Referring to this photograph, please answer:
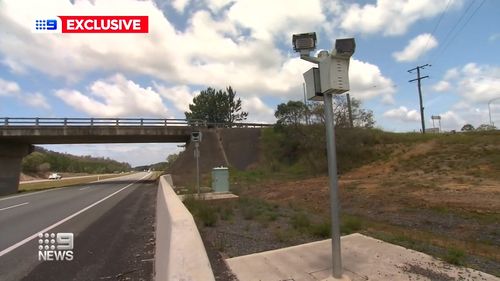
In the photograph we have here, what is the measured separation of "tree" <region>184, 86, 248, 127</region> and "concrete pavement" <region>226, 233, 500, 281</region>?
77452 mm

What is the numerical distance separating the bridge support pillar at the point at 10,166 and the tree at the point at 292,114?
29.2 meters

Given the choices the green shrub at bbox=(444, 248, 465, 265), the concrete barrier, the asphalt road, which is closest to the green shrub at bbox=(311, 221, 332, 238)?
the green shrub at bbox=(444, 248, 465, 265)

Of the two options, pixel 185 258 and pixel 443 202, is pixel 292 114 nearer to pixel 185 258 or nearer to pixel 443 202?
pixel 443 202

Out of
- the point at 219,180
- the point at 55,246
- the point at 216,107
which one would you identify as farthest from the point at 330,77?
the point at 216,107

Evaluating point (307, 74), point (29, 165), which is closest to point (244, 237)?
point (307, 74)

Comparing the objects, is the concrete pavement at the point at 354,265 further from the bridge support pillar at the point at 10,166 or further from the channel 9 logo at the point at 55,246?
the bridge support pillar at the point at 10,166

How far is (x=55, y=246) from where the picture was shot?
8.46 meters

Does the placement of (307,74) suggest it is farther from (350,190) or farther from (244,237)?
(350,190)

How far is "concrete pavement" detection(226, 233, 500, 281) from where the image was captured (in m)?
5.20

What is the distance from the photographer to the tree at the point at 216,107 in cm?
8481

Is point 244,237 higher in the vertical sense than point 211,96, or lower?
lower

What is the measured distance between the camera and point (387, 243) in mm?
7016

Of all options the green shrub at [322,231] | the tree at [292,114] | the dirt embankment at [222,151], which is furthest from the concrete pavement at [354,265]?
the dirt embankment at [222,151]

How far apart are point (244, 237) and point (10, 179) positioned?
35947mm
